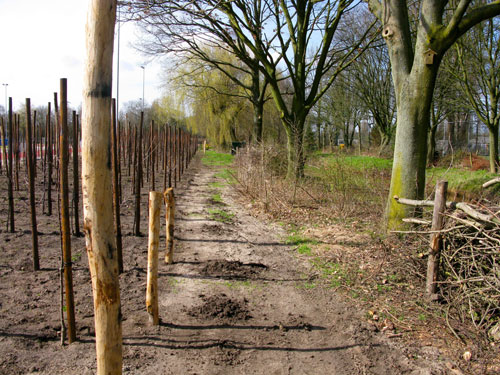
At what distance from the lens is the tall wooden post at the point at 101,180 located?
6.71 ft

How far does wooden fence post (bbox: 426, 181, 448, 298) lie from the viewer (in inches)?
161

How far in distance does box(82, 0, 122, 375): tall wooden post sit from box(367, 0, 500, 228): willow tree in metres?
4.66

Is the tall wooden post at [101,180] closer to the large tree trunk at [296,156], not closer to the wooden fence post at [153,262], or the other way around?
the wooden fence post at [153,262]

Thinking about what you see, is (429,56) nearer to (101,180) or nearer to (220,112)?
(101,180)

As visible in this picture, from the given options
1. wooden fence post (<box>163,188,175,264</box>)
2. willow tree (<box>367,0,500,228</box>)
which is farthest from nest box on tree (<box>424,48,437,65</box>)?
wooden fence post (<box>163,188,175,264</box>)

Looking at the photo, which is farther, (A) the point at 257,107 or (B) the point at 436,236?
(A) the point at 257,107

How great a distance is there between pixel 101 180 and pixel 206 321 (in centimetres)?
218

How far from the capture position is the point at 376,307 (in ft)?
13.6

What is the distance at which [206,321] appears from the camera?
375 cm

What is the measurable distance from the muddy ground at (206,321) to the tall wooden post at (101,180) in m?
0.90

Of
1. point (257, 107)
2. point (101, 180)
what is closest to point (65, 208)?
point (101, 180)

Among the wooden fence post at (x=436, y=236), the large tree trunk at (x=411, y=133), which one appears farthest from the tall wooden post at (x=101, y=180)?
the large tree trunk at (x=411, y=133)

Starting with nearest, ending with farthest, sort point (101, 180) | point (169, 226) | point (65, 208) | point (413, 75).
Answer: point (101, 180) → point (65, 208) → point (169, 226) → point (413, 75)

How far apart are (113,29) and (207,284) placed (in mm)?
3362
